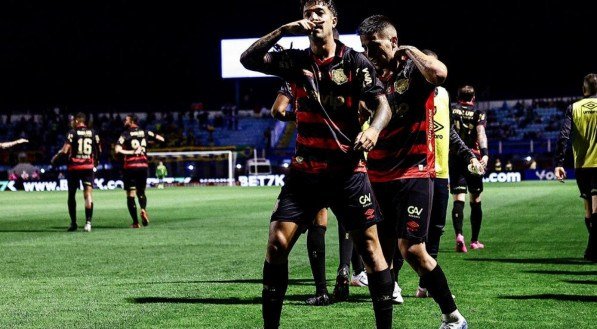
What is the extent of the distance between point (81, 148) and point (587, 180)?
1045 centimetres

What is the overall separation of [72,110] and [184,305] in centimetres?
6381

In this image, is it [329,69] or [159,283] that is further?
[159,283]

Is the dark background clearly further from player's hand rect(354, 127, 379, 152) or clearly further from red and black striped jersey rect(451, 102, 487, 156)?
player's hand rect(354, 127, 379, 152)

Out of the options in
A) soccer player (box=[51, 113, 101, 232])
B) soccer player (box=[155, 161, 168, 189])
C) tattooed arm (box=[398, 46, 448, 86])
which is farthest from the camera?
soccer player (box=[155, 161, 168, 189])

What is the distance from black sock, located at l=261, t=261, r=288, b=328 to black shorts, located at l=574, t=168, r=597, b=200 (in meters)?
6.57

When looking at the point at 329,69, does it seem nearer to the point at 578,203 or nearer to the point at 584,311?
the point at 584,311

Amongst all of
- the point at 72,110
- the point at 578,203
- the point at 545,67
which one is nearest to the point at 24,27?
the point at 72,110

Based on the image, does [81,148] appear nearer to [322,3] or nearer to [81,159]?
[81,159]

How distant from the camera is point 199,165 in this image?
5766 cm

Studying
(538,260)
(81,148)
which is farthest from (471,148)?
(81,148)

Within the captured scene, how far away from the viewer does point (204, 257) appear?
13.2 metres

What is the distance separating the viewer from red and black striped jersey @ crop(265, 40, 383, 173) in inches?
245

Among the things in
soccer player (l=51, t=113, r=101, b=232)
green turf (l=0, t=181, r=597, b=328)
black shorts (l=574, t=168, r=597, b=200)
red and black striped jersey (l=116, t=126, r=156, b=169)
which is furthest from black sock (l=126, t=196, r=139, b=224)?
black shorts (l=574, t=168, r=597, b=200)

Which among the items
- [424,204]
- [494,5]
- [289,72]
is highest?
[494,5]
